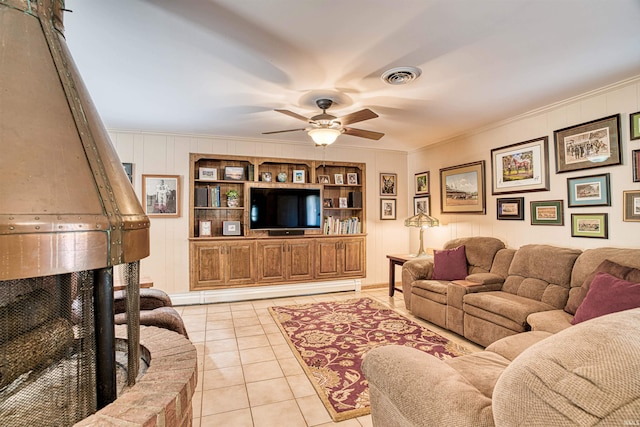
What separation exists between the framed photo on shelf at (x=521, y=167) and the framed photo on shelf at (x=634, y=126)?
0.71 m

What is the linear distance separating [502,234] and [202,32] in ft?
12.5

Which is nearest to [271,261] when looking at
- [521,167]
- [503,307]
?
[503,307]

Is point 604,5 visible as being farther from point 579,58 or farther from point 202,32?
point 202,32

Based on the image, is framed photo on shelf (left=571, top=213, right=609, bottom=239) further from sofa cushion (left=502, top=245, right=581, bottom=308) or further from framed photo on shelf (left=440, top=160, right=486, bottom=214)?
framed photo on shelf (left=440, top=160, right=486, bottom=214)

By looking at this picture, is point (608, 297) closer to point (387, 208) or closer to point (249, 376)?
point (249, 376)

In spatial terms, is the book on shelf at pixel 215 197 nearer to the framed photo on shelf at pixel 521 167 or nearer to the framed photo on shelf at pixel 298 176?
the framed photo on shelf at pixel 298 176

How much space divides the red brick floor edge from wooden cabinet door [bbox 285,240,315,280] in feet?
10.9

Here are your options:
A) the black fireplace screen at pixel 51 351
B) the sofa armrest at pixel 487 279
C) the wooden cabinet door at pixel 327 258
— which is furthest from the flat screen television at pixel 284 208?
the black fireplace screen at pixel 51 351

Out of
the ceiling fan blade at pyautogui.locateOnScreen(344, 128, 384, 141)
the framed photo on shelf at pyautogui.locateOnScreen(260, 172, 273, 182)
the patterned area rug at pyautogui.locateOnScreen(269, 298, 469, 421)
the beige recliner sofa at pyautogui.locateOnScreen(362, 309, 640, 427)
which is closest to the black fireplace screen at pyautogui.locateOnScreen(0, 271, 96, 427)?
the beige recliner sofa at pyautogui.locateOnScreen(362, 309, 640, 427)

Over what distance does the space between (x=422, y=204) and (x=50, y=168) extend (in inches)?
198

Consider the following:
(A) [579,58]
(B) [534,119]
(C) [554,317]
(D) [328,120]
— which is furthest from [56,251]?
(B) [534,119]

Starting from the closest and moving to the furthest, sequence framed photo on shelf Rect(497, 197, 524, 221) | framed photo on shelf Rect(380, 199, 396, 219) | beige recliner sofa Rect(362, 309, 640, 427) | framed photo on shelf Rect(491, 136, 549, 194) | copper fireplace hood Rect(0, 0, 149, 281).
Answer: beige recliner sofa Rect(362, 309, 640, 427) < copper fireplace hood Rect(0, 0, 149, 281) < framed photo on shelf Rect(491, 136, 549, 194) < framed photo on shelf Rect(497, 197, 524, 221) < framed photo on shelf Rect(380, 199, 396, 219)

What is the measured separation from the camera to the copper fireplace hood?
91 cm

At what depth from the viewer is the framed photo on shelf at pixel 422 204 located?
→ 517cm
